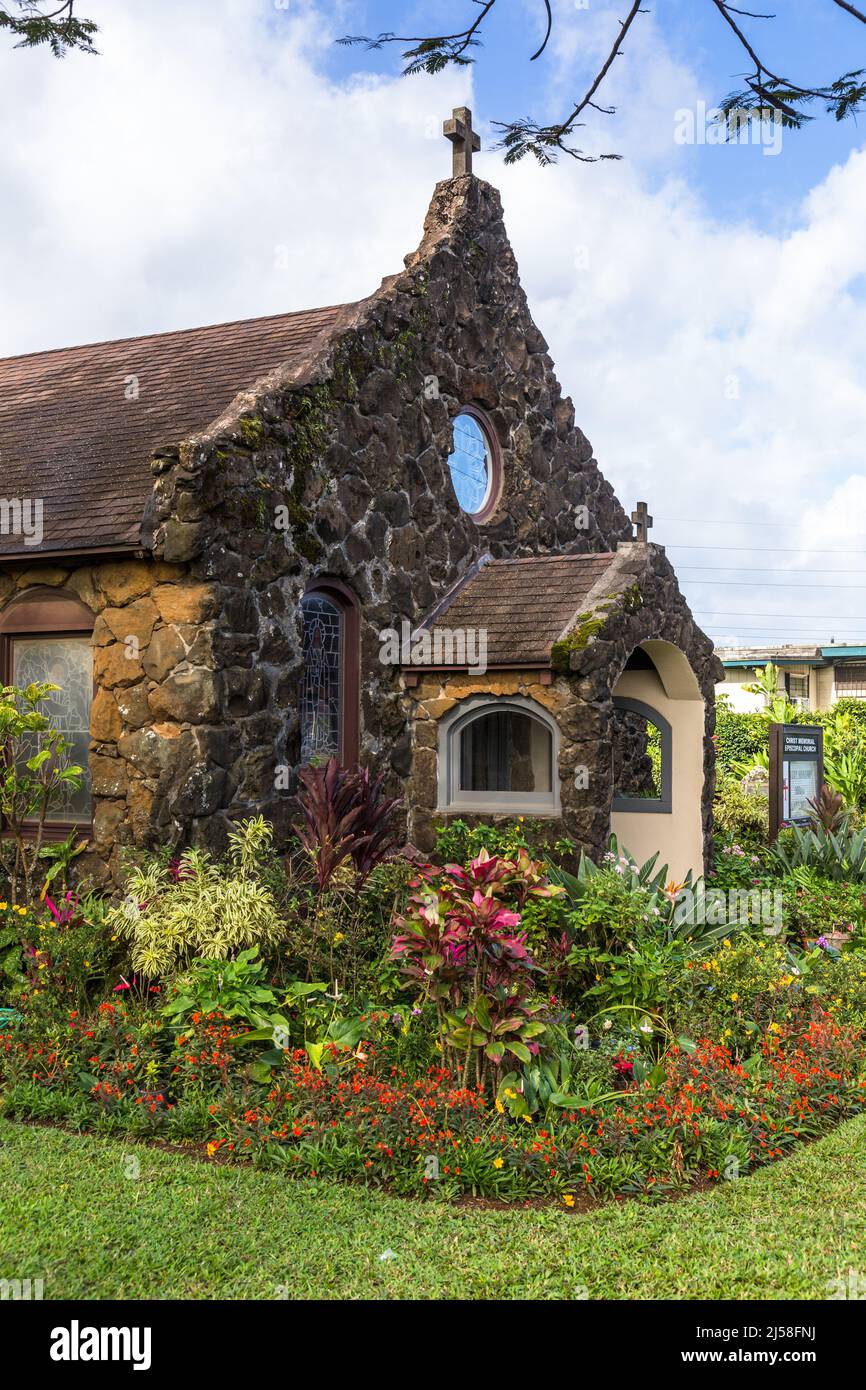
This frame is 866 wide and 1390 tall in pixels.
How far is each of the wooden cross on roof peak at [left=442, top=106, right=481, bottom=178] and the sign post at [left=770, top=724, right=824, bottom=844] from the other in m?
7.39

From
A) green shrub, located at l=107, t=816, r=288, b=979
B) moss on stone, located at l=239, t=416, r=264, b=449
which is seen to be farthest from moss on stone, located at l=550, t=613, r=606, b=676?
green shrub, located at l=107, t=816, r=288, b=979

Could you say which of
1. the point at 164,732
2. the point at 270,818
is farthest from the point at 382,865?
the point at 164,732

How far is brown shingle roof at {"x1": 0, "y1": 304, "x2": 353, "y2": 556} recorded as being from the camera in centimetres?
1031

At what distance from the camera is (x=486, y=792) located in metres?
11.7

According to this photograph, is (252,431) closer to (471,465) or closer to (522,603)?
(522,603)

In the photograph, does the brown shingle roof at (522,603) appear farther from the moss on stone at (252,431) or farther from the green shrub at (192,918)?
the green shrub at (192,918)

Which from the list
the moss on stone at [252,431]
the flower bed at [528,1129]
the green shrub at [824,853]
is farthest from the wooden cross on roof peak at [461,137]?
the flower bed at [528,1129]

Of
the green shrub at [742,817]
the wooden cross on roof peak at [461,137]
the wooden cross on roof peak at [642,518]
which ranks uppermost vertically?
the wooden cross on roof peak at [461,137]

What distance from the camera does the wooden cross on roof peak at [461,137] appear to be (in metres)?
13.7

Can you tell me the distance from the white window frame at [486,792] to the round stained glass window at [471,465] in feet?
9.19

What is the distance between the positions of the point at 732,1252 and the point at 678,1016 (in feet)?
9.11

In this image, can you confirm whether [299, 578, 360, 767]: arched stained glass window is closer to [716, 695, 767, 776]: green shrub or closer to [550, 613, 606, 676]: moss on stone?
[550, 613, 606, 676]: moss on stone

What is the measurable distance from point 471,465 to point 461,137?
12.5 ft

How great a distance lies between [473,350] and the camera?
44.6ft
